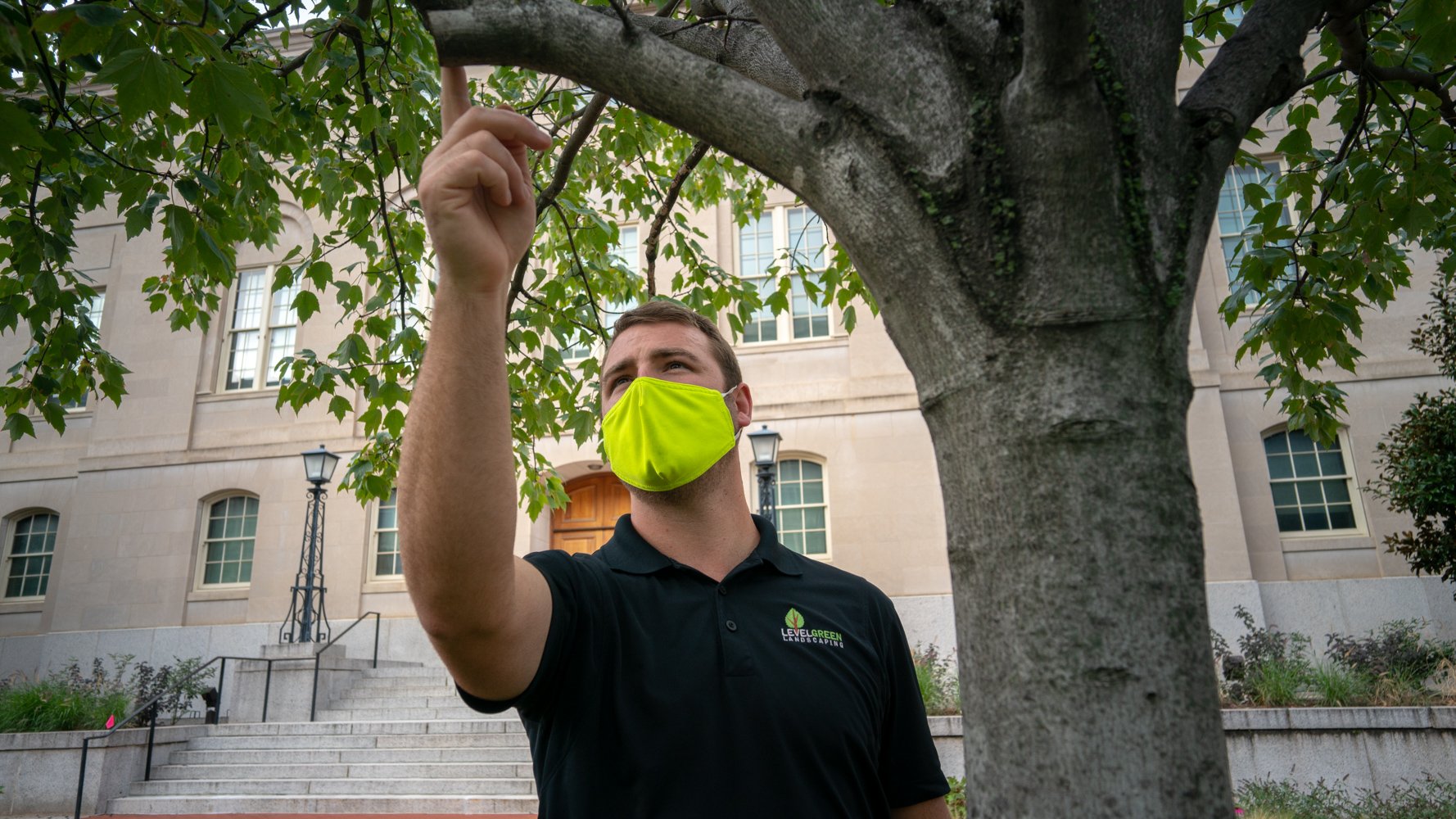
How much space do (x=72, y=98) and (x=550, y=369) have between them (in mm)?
3443

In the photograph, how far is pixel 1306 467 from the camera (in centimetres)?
1471

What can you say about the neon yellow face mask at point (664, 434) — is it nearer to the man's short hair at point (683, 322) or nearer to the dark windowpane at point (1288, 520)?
the man's short hair at point (683, 322)

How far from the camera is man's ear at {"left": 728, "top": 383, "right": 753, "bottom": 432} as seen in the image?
2.65m

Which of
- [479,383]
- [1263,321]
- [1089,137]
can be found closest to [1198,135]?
[1089,137]

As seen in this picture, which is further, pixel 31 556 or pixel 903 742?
pixel 31 556

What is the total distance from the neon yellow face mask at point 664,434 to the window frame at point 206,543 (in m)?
17.8

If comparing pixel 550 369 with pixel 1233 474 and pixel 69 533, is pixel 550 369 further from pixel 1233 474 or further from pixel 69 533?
pixel 69 533

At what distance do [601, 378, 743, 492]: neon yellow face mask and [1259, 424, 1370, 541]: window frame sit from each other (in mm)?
14979

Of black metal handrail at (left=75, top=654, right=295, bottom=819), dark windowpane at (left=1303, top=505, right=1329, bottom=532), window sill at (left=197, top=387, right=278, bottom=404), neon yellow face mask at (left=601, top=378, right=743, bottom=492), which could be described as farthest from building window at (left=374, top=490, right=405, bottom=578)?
dark windowpane at (left=1303, top=505, right=1329, bottom=532)

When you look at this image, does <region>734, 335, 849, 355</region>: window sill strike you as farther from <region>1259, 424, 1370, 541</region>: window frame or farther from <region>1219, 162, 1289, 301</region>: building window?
<region>1259, 424, 1370, 541</region>: window frame

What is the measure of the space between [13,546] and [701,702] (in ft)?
78.2

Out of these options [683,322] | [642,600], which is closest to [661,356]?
[683,322]

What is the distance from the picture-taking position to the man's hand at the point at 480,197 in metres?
1.37

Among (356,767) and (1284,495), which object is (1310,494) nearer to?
(1284,495)
